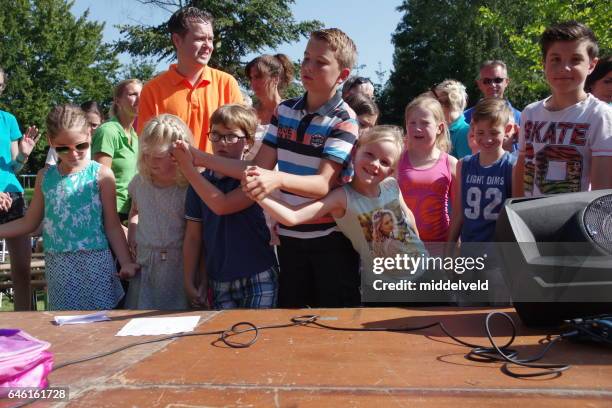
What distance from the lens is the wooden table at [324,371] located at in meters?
1.33

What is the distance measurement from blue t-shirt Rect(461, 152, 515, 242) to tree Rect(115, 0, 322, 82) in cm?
1972

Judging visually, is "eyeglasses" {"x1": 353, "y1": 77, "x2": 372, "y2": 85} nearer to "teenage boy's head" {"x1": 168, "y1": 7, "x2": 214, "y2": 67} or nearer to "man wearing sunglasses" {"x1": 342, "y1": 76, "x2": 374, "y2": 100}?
"man wearing sunglasses" {"x1": 342, "y1": 76, "x2": 374, "y2": 100}

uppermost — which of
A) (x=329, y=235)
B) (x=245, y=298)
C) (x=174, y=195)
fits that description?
(x=174, y=195)

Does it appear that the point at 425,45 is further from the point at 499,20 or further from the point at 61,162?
the point at 61,162

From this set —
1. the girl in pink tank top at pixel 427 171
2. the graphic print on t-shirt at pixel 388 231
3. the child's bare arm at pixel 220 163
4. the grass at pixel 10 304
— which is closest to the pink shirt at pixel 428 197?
the girl in pink tank top at pixel 427 171

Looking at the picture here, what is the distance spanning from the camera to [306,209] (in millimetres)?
2523

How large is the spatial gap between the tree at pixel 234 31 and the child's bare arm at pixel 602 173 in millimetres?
20314

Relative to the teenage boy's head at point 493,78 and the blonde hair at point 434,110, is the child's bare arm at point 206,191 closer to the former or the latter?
the blonde hair at point 434,110

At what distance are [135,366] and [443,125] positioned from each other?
2.38m

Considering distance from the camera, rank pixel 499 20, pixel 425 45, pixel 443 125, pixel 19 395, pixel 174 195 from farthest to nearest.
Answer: pixel 425 45 → pixel 499 20 → pixel 443 125 → pixel 174 195 → pixel 19 395

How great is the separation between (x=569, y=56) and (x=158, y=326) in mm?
2081

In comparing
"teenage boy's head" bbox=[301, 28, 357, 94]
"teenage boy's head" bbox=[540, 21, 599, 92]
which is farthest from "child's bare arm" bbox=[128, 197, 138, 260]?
"teenage boy's head" bbox=[540, 21, 599, 92]

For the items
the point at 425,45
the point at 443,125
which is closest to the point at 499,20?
the point at 443,125

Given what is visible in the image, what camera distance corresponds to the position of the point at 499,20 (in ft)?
50.4
